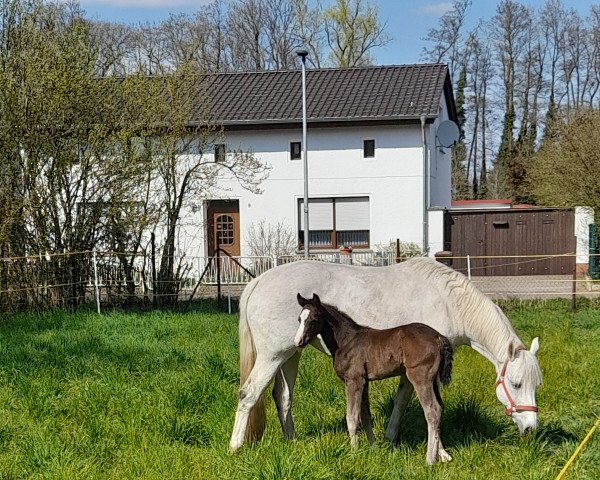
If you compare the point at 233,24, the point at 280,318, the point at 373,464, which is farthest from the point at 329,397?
the point at 233,24

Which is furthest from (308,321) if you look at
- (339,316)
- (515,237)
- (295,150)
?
(295,150)

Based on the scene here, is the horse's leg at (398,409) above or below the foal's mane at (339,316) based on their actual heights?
below

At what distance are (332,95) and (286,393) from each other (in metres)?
21.7

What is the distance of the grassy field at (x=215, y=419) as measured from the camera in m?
5.08

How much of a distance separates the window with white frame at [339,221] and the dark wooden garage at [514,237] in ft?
9.75

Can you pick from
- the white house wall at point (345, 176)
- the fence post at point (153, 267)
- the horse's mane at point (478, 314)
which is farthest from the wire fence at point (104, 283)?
the horse's mane at point (478, 314)

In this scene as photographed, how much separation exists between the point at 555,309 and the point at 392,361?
9.95m

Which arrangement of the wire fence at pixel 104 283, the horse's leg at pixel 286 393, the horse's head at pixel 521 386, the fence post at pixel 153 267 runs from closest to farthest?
the horse's head at pixel 521 386, the horse's leg at pixel 286 393, the wire fence at pixel 104 283, the fence post at pixel 153 267

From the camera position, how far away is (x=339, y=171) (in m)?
25.1

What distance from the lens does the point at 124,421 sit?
6.21m

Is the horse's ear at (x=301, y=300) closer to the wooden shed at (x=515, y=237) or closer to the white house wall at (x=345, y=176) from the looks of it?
the wooden shed at (x=515, y=237)

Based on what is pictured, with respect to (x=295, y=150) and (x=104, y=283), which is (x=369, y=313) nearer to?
(x=104, y=283)

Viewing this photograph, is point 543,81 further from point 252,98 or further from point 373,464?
point 373,464

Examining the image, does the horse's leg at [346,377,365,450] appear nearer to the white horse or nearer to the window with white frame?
the white horse
